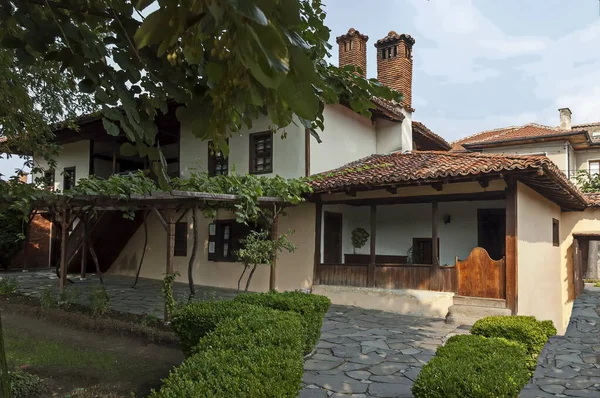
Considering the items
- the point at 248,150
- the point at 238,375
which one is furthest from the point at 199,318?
the point at 248,150

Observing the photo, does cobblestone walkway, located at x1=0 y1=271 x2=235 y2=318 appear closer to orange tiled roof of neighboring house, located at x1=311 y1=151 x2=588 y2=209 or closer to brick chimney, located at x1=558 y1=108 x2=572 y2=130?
orange tiled roof of neighboring house, located at x1=311 y1=151 x2=588 y2=209

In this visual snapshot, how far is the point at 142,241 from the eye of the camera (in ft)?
49.5

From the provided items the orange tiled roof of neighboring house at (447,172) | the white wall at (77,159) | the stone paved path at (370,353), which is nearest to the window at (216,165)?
the orange tiled roof of neighboring house at (447,172)

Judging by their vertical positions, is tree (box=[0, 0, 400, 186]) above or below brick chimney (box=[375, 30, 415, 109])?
below

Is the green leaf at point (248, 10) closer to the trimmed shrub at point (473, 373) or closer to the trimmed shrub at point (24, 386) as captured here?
the trimmed shrub at point (473, 373)

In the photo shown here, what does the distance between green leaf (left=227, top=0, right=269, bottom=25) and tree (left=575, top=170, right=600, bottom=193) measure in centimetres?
2116

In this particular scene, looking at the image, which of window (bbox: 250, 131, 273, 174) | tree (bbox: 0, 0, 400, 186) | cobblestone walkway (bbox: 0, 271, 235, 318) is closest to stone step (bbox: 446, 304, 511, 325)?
cobblestone walkway (bbox: 0, 271, 235, 318)

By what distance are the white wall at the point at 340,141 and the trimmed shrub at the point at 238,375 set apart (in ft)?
25.8

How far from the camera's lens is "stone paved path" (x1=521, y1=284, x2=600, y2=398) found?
4738 mm

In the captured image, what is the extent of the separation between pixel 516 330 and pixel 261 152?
779cm

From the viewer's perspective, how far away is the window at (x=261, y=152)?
456 inches

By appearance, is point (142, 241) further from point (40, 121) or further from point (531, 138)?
point (531, 138)

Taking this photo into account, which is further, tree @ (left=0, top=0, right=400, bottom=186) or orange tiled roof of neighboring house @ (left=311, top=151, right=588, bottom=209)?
orange tiled roof of neighboring house @ (left=311, top=151, right=588, bottom=209)

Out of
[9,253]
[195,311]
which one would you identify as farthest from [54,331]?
[9,253]
